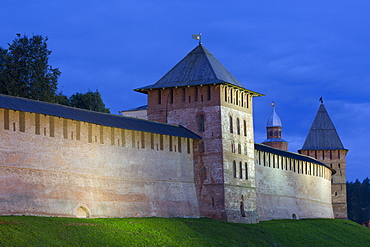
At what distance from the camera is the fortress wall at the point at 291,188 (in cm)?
5169

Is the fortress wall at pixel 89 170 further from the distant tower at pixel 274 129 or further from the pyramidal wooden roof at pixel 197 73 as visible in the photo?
the distant tower at pixel 274 129

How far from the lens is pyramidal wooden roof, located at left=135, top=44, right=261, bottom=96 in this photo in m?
45.5

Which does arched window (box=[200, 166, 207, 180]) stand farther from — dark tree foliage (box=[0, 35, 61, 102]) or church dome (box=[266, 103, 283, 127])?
church dome (box=[266, 103, 283, 127])

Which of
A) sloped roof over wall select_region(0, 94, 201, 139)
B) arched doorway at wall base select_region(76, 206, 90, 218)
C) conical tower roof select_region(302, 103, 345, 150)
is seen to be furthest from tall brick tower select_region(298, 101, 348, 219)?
arched doorway at wall base select_region(76, 206, 90, 218)

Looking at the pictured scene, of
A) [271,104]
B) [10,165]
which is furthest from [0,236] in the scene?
[271,104]

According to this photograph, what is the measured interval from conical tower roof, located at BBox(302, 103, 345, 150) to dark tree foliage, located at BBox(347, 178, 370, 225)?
23.3 m

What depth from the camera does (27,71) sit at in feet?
177

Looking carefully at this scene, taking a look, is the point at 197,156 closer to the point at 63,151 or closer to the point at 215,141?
the point at 215,141

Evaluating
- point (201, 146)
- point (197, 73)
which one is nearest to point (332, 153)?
point (197, 73)

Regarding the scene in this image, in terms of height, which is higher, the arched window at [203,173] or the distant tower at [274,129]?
the distant tower at [274,129]

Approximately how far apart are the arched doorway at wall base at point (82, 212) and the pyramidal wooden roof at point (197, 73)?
12768 mm

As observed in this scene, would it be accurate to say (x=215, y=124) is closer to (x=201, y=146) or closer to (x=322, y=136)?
(x=201, y=146)

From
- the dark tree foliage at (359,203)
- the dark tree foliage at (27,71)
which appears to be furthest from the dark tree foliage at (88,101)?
the dark tree foliage at (359,203)

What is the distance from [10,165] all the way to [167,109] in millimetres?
15917
